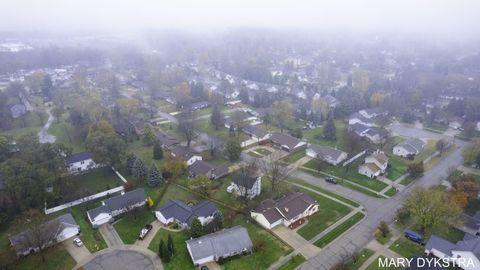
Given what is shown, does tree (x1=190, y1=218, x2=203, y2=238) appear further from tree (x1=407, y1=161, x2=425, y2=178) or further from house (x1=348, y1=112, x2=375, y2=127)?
house (x1=348, y1=112, x2=375, y2=127)

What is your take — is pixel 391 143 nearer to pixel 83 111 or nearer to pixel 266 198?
pixel 266 198

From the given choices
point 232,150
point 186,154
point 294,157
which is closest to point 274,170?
point 232,150

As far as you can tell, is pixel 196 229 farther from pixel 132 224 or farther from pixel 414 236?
pixel 414 236

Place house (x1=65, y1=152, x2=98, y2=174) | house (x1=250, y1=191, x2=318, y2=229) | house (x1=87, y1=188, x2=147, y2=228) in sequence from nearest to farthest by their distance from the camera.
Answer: house (x1=250, y1=191, x2=318, y2=229)
house (x1=87, y1=188, x2=147, y2=228)
house (x1=65, y1=152, x2=98, y2=174)

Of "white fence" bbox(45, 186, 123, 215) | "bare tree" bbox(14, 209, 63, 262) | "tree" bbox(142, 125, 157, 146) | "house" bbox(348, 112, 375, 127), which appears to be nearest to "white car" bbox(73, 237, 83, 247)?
"bare tree" bbox(14, 209, 63, 262)

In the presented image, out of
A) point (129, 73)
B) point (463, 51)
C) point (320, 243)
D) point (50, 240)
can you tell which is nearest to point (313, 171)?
point (320, 243)

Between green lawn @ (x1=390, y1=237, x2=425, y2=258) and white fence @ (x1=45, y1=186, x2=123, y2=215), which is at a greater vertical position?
green lawn @ (x1=390, y1=237, x2=425, y2=258)

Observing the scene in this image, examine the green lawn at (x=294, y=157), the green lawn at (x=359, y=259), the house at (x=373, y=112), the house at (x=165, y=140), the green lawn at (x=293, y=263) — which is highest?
the green lawn at (x=359, y=259)

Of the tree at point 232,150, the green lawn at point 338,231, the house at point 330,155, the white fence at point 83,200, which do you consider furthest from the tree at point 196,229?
the house at point 330,155

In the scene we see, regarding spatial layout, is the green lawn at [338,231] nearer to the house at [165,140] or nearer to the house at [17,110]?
the house at [165,140]
